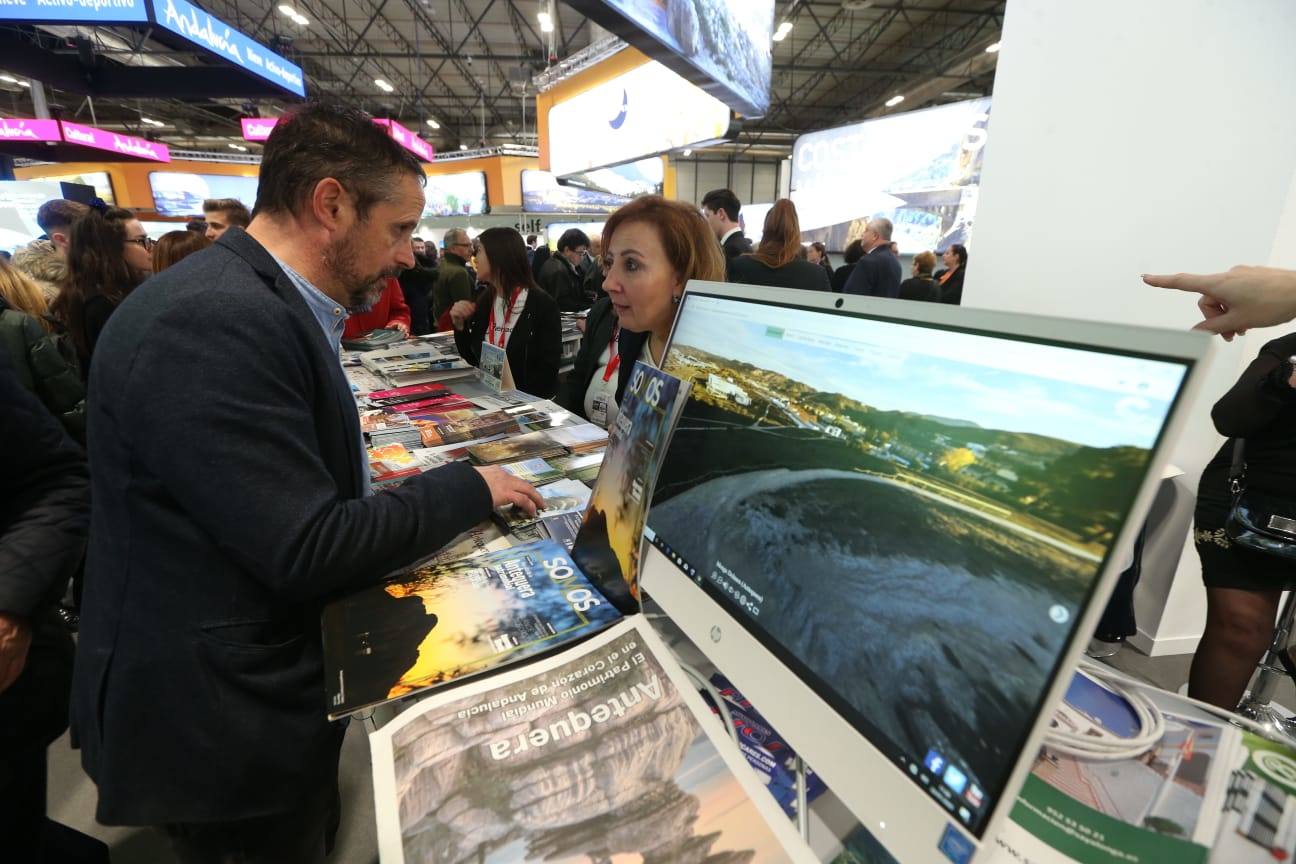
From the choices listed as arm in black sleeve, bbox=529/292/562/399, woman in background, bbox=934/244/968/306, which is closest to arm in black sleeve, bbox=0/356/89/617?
arm in black sleeve, bbox=529/292/562/399

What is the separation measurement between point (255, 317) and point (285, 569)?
326 mm

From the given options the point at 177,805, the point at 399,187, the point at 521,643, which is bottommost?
the point at 177,805

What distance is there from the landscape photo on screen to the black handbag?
1552mm

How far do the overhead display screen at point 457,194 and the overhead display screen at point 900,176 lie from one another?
6.68 m

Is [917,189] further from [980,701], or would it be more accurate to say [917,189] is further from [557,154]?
[980,701]

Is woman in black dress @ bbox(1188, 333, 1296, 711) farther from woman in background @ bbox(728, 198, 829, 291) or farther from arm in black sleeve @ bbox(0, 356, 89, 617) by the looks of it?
arm in black sleeve @ bbox(0, 356, 89, 617)

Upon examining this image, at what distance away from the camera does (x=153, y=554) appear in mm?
770

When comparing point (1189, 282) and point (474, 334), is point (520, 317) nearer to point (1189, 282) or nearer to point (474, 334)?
point (474, 334)

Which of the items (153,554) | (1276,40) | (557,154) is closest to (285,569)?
(153,554)

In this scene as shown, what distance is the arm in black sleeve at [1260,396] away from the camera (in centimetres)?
132

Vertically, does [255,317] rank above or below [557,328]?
above

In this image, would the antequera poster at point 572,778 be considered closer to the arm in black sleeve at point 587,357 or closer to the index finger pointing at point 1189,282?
the index finger pointing at point 1189,282

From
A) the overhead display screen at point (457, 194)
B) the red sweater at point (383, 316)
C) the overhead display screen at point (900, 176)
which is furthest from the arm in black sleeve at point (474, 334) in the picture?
the overhead display screen at point (457, 194)

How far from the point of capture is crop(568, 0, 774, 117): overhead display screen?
8.43 ft
